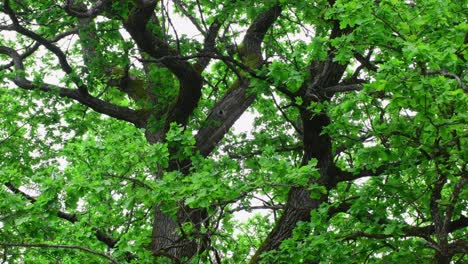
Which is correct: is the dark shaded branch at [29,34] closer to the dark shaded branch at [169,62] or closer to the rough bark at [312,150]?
the dark shaded branch at [169,62]

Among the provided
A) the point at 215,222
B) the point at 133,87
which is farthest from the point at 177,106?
the point at 215,222

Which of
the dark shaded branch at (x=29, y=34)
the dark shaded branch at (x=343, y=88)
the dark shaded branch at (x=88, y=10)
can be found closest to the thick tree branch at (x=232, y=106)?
the dark shaded branch at (x=343, y=88)

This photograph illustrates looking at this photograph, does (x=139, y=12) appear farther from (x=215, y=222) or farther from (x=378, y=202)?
(x=378, y=202)

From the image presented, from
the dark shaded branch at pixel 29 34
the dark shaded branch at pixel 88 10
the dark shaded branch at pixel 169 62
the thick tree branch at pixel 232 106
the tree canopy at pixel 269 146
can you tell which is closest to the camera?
the tree canopy at pixel 269 146

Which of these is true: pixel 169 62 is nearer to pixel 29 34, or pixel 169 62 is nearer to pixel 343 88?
pixel 29 34

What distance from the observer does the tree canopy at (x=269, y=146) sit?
5945 millimetres

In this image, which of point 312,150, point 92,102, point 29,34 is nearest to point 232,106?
point 312,150

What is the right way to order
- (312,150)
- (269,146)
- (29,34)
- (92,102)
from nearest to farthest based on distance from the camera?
(269,146) → (312,150) → (29,34) → (92,102)

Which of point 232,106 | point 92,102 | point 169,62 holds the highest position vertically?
point 92,102

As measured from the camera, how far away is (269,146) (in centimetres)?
677

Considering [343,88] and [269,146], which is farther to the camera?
[343,88]

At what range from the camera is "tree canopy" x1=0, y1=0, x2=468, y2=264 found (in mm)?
5945

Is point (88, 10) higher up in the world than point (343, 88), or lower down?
higher up

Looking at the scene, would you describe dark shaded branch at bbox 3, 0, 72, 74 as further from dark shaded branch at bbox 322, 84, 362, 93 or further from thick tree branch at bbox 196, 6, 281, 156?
dark shaded branch at bbox 322, 84, 362, 93
